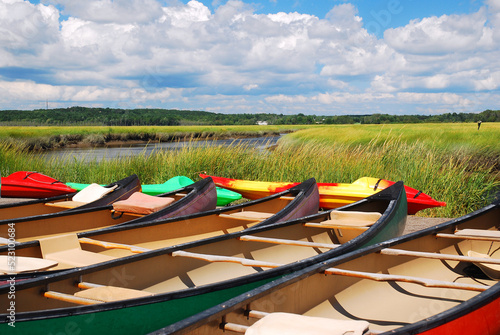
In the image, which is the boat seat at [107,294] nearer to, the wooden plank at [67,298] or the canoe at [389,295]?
the wooden plank at [67,298]

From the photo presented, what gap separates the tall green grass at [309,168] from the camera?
850 centimetres

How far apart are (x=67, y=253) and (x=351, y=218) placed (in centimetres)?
318

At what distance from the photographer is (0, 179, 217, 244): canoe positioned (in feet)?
15.9

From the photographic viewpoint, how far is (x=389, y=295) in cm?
A: 358

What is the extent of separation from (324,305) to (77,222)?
3.46 metres

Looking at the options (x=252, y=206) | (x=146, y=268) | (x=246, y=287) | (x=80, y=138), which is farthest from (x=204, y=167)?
(x=80, y=138)

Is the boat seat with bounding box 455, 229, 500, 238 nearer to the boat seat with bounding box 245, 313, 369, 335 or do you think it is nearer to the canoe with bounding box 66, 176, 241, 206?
the boat seat with bounding box 245, 313, 369, 335

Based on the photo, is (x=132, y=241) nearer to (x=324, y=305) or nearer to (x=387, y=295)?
(x=324, y=305)

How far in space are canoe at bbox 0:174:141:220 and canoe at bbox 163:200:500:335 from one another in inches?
144

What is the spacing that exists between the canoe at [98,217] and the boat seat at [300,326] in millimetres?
2872

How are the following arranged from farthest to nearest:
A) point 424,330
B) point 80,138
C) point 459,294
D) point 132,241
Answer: point 80,138 → point 132,241 → point 459,294 → point 424,330

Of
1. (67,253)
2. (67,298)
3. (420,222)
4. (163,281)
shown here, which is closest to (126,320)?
(67,298)

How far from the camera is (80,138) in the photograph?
153 feet

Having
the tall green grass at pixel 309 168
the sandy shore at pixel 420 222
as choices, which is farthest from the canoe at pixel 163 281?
the tall green grass at pixel 309 168
